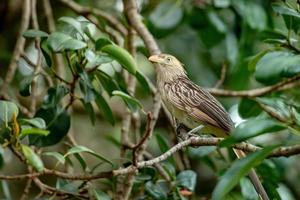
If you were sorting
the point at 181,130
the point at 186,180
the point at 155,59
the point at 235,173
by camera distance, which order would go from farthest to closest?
the point at 155,59
the point at 181,130
the point at 186,180
the point at 235,173

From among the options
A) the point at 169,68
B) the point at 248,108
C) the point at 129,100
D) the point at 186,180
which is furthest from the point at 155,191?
the point at 169,68

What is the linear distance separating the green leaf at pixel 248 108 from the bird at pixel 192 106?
0.32m

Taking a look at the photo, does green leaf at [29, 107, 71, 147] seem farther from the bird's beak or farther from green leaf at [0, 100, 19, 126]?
→ the bird's beak

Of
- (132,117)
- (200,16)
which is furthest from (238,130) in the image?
(200,16)

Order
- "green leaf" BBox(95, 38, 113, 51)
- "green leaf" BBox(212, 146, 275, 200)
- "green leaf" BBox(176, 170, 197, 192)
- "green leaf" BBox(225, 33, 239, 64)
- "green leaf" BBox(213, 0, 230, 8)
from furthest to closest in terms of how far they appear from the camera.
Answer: "green leaf" BBox(225, 33, 239, 64)
"green leaf" BBox(213, 0, 230, 8)
"green leaf" BBox(176, 170, 197, 192)
"green leaf" BBox(95, 38, 113, 51)
"green leaf" BBox(212, 146, 275, 200)

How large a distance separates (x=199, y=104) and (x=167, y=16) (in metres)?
1.35

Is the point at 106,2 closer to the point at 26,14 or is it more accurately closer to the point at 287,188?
the point at 26,14

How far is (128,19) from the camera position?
4.34m

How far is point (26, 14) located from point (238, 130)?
269 cm

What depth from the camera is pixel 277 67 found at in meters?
3.01

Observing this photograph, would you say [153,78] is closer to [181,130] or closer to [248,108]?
[248,108]

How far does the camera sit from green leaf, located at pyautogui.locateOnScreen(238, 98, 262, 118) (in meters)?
4.16

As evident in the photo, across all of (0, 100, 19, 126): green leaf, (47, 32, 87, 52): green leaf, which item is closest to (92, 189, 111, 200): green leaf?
(0, 100, 19, 126): green leaf

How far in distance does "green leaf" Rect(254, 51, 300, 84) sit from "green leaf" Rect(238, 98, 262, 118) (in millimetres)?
1045
